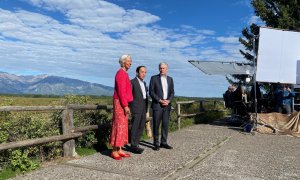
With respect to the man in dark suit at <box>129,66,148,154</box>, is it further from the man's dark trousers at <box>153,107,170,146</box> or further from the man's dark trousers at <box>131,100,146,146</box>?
the man's dark trousers at <box>153,107,170,146</box>

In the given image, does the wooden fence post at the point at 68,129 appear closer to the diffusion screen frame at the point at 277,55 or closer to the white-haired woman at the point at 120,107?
the white-haired woman at the point at 120,107

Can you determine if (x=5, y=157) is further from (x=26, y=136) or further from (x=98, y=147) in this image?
(x=98, y=147)

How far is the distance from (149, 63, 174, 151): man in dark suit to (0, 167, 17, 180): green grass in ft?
10.5

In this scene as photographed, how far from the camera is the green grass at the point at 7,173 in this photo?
19.4 ft

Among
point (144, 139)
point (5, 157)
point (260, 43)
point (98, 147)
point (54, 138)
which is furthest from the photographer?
point (260, 43)

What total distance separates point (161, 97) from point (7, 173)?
3643 mm

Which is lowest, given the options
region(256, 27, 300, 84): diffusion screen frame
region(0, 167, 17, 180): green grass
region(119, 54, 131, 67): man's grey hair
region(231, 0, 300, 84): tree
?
region(0, 167, 17, 180): green grass

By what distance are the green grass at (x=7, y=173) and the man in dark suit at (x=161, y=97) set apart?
3.20 m

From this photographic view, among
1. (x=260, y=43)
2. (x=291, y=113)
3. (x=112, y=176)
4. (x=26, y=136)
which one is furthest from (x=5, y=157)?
(x=291, y=113)

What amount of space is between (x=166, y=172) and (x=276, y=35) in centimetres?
764

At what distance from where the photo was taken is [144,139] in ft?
33.5

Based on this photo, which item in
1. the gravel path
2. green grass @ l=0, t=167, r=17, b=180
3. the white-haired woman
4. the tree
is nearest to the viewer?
green grass @ l=0, t=167, r=17, b=180

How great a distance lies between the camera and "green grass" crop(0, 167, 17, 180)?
5.90 metres

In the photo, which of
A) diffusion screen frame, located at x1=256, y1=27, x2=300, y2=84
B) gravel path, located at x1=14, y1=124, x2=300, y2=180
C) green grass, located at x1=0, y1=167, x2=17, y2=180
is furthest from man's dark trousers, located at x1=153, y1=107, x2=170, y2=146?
diffusion screen frame, located at x1=256, y1=27, x2=300, y2=84
